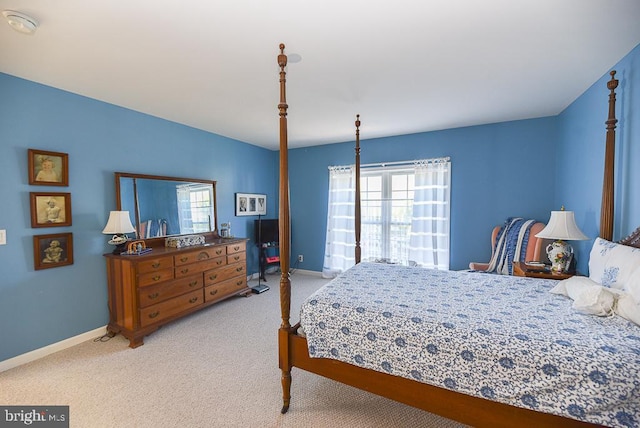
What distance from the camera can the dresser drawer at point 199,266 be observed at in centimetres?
303

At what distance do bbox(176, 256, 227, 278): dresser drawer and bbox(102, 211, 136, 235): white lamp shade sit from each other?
2.20 ft

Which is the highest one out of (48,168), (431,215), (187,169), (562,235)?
(187,169)

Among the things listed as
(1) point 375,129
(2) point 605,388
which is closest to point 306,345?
(2) point 605,388

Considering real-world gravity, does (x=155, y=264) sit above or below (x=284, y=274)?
below

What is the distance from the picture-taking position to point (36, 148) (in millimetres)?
2354

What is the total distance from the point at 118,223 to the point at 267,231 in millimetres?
2373

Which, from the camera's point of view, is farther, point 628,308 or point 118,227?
point 118,227

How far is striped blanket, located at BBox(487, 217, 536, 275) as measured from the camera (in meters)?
3.07

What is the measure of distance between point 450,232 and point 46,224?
185 inches

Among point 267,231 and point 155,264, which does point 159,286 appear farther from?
point 267,231

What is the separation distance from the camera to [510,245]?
125 inches

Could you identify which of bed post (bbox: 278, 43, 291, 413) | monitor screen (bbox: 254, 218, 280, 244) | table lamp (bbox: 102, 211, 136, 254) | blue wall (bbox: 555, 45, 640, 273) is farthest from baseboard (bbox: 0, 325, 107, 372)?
blue wall (bbox: 555, 45, 640, 273)

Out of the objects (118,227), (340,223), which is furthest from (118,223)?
(340,223)

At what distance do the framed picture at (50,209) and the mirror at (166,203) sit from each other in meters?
0.44
